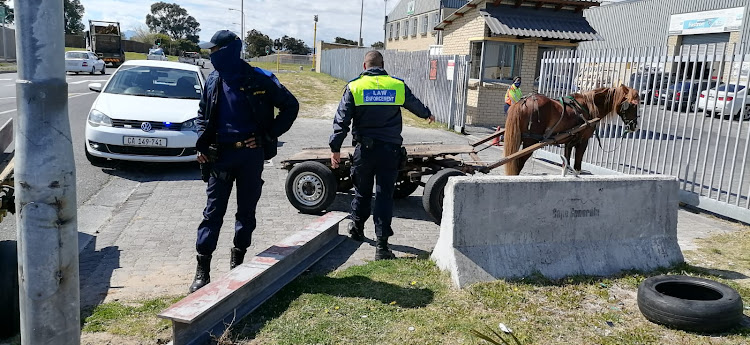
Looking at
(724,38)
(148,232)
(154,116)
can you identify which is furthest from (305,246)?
(724,38)

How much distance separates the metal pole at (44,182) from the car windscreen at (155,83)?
8.18m

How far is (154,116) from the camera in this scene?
360 inches

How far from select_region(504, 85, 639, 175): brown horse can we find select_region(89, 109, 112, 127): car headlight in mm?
5982

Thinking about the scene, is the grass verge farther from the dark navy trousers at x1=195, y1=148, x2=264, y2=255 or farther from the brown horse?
the brown horse

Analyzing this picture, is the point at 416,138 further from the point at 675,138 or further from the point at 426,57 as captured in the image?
the point at 675,138

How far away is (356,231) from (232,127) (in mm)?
2125

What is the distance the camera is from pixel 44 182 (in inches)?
92.3

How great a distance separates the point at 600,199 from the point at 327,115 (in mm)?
15591

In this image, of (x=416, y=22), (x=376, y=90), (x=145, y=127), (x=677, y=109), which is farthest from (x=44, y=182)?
(x=416, y=22)

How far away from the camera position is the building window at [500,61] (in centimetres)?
1755

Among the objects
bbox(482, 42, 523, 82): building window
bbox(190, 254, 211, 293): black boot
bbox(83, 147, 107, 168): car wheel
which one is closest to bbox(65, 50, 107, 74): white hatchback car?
bbox(482, 42, 523, 82): building window

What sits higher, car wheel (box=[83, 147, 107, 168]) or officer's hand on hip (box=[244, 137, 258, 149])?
officer's hand on hip (box=[244, 137, 258, 149])

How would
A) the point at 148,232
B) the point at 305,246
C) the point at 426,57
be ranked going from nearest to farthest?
the point at 305,246, the point at 148,232, the point at 426,57

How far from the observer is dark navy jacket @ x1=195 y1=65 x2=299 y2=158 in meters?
4.47
